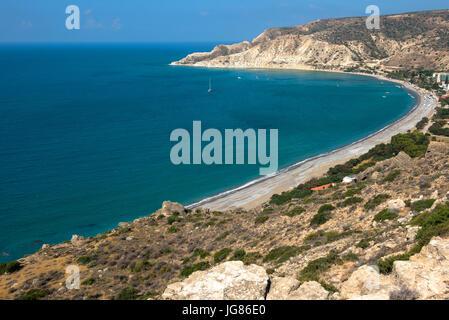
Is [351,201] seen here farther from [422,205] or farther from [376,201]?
[422,205]

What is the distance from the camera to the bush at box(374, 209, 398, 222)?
57.2 feet

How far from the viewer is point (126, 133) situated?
68.8m

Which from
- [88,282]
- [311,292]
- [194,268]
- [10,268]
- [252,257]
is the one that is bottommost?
[10,268]

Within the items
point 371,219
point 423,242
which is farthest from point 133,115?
point 423,242

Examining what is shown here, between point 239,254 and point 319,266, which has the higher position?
point 319,266

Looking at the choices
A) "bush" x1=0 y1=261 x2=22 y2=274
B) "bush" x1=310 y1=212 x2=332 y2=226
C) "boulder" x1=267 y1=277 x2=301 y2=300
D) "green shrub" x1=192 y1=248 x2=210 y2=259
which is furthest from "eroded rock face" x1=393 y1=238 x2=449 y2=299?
"bush" x1=0 y1=261 x2=22 y2=274

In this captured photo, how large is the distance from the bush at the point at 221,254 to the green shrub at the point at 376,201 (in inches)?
335

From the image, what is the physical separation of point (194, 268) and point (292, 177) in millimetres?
31116

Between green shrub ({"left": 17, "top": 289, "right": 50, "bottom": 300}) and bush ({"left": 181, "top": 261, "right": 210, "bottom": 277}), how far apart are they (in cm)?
691

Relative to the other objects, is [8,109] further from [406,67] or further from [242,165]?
[406,67]

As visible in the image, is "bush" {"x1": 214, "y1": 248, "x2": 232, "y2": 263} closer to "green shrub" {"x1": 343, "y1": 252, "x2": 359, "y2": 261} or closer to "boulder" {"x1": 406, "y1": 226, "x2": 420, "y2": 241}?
"green shrub" {"x1": 343, "y1": 252, "x2": 359, "y2": 261}

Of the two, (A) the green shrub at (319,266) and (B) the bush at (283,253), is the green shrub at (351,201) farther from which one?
(A) the green shrub at (319,266)

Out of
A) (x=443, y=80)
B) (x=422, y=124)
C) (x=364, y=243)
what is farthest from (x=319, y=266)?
(x=443, y=80)

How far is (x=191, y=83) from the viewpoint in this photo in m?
143
